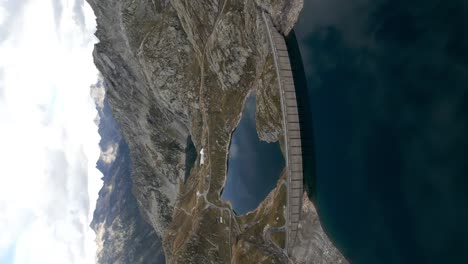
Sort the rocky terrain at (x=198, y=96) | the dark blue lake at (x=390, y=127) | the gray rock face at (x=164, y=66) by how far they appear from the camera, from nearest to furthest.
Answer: the dark blue lake at (x=390, y=127)
the rocky terrain at (x=198, y=96)
the gray rock face at (x=164, y=66)

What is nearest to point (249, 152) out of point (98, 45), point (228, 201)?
point (228, 201)

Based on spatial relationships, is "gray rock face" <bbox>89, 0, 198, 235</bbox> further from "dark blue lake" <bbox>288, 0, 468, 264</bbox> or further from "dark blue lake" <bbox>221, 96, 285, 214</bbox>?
"dark blue lake" <bbox>288, 0, 468, 264</bbox>

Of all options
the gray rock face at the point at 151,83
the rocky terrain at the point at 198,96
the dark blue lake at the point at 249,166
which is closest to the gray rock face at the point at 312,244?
the rocky terrain at the point at 198,96

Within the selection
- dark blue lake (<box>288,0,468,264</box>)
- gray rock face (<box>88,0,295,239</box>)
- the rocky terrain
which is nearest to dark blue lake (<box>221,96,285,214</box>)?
the rocky terrain

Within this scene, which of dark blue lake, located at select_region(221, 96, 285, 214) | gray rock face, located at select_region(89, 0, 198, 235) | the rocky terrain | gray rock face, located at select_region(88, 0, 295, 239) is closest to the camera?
dark blue lake, located at select_region(221, 96, 285, 214)

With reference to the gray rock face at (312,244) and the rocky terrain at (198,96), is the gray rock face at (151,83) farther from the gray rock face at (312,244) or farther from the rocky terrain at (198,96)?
the gray rock face at (312,244)

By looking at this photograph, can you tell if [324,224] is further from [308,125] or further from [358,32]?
[358,32]

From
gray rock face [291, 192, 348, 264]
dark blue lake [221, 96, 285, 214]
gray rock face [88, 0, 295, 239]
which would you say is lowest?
gray rock face [291, 192, 348, 264]
